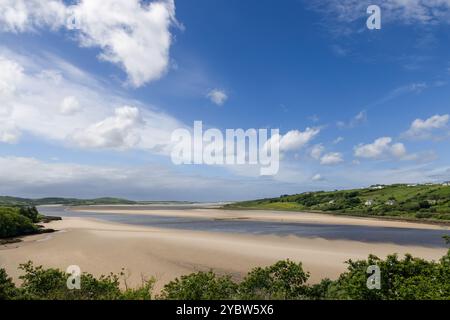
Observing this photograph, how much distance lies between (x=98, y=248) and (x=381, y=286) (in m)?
34.9

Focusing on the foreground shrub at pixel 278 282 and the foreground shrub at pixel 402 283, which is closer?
the foreground shrub at pixel 402 283

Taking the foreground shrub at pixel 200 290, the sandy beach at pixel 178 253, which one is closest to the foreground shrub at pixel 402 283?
the foreground shrub at pixel 200 290

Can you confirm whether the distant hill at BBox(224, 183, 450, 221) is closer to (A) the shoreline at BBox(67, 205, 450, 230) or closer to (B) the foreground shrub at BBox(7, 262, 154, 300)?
(A) the shoreline at BBox(67, 205, 450, 230)

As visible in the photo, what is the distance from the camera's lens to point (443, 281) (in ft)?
53.4

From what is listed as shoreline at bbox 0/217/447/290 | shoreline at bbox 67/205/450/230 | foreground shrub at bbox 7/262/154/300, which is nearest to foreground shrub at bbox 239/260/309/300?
foreground shrub at bbox 7/262/154/300

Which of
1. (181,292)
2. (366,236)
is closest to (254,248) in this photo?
(366,236)

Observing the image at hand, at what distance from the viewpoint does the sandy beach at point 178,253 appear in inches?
1256

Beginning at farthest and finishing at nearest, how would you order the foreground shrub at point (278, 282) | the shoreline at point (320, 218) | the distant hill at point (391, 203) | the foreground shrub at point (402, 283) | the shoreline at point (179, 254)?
the distant hill at point (391, 203), the shoreline at point (320, 218), the shoreline at point (179, 254), the foreground shrub at point (278, 282), the foreground shrub at point (402, 283)

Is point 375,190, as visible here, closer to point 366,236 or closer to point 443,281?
point 366,236

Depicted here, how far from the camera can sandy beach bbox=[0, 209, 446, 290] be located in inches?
1256

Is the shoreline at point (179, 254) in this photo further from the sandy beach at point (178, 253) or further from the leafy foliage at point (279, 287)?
the leafy foliage at point (279, 287)

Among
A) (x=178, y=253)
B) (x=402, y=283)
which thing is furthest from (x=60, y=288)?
(x=178, y=253)

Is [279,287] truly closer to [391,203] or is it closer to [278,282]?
[278,282]

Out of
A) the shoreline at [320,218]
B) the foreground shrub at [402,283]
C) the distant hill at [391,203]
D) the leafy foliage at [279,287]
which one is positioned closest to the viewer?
the foreground shrub at [402,283]
